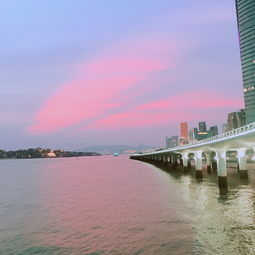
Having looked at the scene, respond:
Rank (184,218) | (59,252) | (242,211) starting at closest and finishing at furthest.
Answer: (59,252) < (184,218) < (242,211)

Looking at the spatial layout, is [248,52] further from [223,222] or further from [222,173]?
[223,222]

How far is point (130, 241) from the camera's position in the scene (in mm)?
20031

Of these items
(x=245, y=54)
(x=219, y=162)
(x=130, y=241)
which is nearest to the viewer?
(x=130, y=241)

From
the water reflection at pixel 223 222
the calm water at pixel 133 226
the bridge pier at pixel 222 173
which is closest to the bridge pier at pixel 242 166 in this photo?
the bridge pier at pixel 222 173

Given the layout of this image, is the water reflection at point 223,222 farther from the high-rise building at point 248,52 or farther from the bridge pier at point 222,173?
the high-rise building at point 248,52

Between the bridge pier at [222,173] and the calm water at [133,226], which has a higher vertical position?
the bridge pier at [222,173]

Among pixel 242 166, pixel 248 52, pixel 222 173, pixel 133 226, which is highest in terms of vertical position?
pixel 248 52

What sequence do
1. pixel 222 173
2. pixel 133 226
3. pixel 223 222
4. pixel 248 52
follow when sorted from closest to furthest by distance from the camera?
pixel 223 222, pixel 133 226, pixel 222 173, pixel 248 52

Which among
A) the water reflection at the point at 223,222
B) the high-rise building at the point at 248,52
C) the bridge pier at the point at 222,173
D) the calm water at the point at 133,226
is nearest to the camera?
the water reflection at the point at 223,222

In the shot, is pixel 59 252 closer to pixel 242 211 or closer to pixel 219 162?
pixel 242 211

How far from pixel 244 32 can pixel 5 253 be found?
220 metres

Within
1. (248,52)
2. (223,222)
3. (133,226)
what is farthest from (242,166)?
(248,52)

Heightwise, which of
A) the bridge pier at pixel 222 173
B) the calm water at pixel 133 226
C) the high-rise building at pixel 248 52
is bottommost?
the calm water at pixel 133 226

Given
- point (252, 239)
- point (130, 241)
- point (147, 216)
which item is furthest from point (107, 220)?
point (252, 239)
